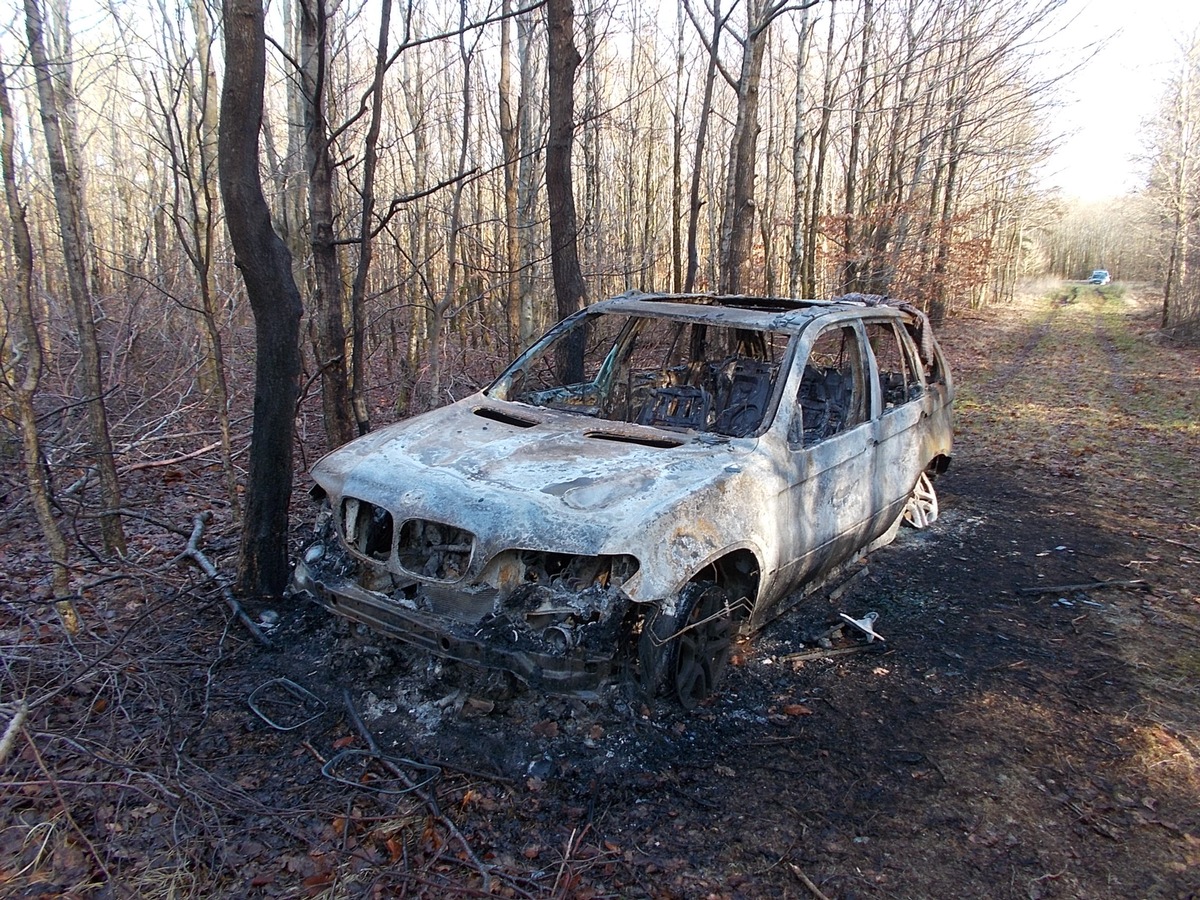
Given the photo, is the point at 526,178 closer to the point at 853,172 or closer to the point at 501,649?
the point at 853,172

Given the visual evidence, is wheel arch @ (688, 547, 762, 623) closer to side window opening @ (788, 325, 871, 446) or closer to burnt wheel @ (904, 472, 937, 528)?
side window opening @ (788, 325, 871, 446)

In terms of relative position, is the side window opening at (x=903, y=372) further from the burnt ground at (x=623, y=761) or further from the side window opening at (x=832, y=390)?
the burnt ground at (x=623, y=761)

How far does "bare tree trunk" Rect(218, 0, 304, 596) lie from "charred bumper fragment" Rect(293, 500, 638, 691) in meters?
0.83

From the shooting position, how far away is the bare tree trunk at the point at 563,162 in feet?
23.6

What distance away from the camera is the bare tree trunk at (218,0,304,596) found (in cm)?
374

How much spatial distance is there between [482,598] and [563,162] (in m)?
5.46

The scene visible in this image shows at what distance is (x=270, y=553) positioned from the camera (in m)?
4.31

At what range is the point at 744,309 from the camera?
4.81 metres

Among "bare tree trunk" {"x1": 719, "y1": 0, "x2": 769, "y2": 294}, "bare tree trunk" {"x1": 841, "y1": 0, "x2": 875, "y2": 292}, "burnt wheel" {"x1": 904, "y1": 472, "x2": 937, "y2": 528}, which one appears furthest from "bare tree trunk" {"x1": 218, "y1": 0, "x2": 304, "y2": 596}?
"bare tree trunk" {"x1": 841, "y1": 0, "x2": 875, "y2": 292}

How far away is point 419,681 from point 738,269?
8.09m

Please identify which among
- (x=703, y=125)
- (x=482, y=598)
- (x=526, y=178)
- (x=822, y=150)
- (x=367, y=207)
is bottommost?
(x=482, y=598)

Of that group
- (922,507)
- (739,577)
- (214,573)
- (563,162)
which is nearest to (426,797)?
(739,577)

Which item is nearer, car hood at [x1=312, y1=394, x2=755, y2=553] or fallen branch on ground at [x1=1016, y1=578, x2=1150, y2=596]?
car hood at [x1=312, y1=394, x2=755, y2=553]

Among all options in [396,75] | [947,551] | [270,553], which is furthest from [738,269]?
[396,75]
